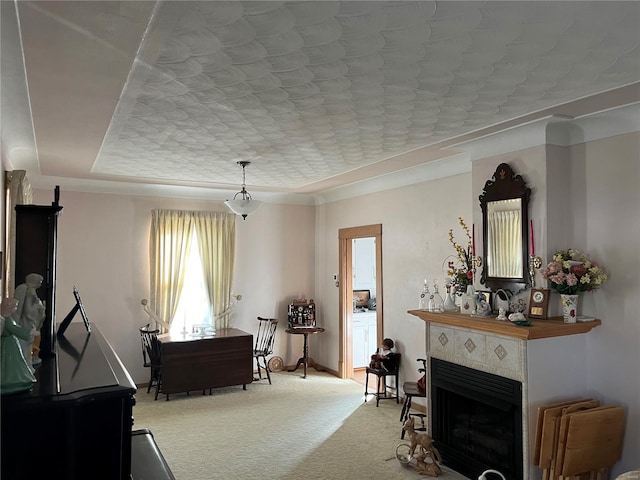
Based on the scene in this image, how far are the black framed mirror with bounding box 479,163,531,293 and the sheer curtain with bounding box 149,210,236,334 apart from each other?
3.84 m

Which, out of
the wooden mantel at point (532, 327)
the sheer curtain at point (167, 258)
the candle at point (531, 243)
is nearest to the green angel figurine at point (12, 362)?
the wooden mantel at point (532, 327)

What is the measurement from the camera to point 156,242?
251 inches

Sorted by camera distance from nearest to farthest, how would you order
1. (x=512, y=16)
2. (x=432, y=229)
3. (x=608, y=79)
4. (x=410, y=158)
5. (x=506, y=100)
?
(x=512, y=16), (x=608, y=79), (x=506, y=100), (x=410, y=158), (x=432, y=229)

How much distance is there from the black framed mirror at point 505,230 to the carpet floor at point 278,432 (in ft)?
5.35

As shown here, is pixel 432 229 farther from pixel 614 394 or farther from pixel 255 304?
pixel 255 304

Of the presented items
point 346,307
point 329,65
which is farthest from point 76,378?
point 346,307

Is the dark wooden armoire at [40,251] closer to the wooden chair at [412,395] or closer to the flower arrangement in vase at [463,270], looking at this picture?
the flower arrangement in vase at [463,270]

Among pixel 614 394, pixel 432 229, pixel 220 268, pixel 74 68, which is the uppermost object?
pixel 74 68

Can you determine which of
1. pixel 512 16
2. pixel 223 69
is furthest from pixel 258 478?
pixel 512 16

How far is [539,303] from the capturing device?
353 cm

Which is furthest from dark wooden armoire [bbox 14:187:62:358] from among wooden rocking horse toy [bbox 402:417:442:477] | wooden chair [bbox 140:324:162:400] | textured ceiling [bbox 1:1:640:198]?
wooden chair [bbox 140:324:162:400]

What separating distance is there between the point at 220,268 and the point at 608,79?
524cm

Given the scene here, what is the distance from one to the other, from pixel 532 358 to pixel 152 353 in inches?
172

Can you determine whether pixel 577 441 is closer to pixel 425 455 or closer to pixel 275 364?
pixel 425 455
